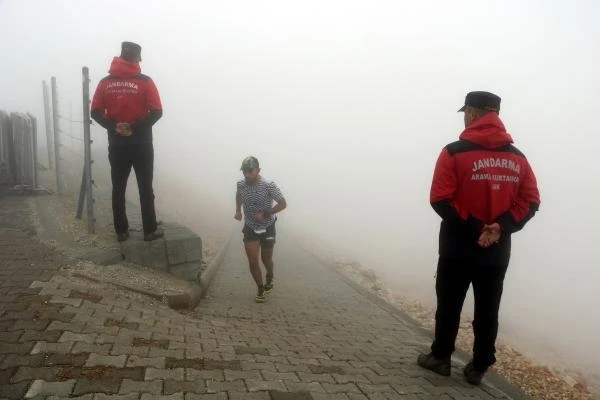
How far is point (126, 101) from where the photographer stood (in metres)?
5.42

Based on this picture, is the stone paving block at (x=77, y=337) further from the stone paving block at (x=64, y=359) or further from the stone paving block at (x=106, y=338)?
the stone paving block at (x=64, y=359)

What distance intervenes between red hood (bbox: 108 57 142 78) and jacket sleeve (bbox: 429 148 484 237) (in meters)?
3.92

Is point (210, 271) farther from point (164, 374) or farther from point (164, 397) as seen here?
point (164, 397)

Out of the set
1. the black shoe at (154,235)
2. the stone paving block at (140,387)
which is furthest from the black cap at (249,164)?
the stone paving block at (140,387)

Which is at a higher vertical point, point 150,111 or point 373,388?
point 150,111

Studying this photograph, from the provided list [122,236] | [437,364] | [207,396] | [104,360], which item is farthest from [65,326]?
[437,364]

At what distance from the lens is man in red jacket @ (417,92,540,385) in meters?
3.57

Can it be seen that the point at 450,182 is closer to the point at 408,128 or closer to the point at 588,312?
the point at 588,312

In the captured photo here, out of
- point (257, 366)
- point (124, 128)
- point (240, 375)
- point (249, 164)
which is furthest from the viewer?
point (249, 164)

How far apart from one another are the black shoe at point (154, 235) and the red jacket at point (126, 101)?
1.28m

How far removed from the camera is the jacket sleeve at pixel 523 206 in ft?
11.7

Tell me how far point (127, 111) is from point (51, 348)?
3.23 m

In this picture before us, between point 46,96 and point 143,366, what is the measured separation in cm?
1034

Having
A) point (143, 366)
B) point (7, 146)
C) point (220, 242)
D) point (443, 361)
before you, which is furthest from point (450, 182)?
point (220, 242)
